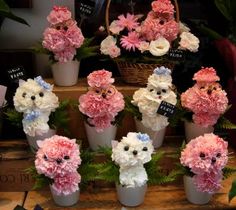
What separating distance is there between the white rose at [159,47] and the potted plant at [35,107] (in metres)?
0.46

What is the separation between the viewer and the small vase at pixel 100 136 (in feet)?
5.57

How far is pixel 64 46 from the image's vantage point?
5.67 ft

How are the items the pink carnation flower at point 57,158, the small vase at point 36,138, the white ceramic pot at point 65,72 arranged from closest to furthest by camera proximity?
1. the pink carnation flower at point 57,158
2. the small vase at point 36,138
3. the white ceramic pot at point 65,72

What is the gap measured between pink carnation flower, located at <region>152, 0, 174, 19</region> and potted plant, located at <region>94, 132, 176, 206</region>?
1.90 ft

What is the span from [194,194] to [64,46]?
0.82 meters

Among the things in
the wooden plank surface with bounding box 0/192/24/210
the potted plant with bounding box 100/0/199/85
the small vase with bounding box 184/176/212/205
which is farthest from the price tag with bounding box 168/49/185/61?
the wooden plank surface with bounding box 0/192/24/210

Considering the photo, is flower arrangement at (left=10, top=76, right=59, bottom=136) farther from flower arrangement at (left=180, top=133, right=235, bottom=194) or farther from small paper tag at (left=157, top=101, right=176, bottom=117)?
flower arrangement at (left=180, top=133, right=235, bottom=194)

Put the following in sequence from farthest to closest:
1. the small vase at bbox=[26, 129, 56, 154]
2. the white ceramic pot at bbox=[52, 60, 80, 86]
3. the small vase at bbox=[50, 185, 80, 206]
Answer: the white ceramic pot at bbox=[52, 60, 80, 86] → the small vase at bbox=[26, 129, 56, 154] → the small vase at bbox=[50, 185, 80, 206]

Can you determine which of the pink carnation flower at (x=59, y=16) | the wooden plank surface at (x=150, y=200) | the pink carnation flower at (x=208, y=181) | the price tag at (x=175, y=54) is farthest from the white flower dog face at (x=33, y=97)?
the pink carnation flower at (x=208, y=181)

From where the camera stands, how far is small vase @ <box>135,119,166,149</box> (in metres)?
1.74

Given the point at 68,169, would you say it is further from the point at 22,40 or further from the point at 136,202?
the point at 22,40

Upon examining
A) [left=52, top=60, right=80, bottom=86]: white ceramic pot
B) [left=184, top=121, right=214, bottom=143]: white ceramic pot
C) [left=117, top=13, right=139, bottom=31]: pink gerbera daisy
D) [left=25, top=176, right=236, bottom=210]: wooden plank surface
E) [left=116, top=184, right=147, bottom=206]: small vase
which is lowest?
[left=25, top=176, right=236, bottom=210]: wooden plank surface

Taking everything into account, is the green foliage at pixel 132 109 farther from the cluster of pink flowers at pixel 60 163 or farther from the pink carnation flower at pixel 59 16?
the pink carnation flower at pixel 59 16

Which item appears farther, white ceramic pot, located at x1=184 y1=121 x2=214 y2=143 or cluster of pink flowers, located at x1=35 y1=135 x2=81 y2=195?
white ceramic pot, located at x1=184 y1=121 x2=214 y2=143
